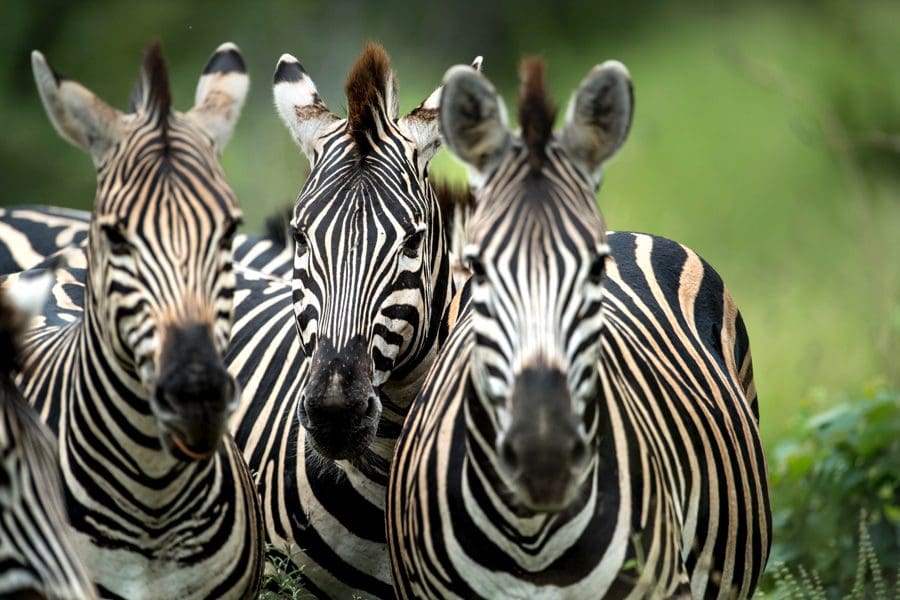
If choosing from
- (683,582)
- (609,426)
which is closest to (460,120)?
(609,426)

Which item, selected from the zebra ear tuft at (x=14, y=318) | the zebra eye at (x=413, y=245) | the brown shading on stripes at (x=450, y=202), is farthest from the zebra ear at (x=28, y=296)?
the brown shading on stripes at (x=450, y=202)

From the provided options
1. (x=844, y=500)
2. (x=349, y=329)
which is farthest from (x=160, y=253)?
(x=844, y=500)

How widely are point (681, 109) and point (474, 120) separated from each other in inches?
626

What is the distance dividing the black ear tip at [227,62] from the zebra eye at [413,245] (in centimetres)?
101

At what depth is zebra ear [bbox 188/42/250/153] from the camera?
462 centimetres

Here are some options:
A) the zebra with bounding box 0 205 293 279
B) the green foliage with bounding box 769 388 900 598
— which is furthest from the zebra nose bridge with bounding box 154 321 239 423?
the green foliage with bounding box 769 388 900 598

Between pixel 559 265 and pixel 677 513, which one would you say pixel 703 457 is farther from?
pixel 559 265

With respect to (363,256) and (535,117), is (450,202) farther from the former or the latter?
(535,117)

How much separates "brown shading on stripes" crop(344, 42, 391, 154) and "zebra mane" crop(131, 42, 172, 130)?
1.24 m

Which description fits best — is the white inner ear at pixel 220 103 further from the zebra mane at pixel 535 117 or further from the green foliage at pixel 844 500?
the green foliage at pixel 844 500

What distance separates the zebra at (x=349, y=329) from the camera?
5180 mm

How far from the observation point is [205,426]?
405 centimetres

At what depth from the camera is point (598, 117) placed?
445 cm

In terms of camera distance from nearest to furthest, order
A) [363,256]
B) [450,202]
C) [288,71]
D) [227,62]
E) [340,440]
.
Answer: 1. [227,62]
2. [340,440]
3. [363,256]
4. [288,71]
5. [450,202]
